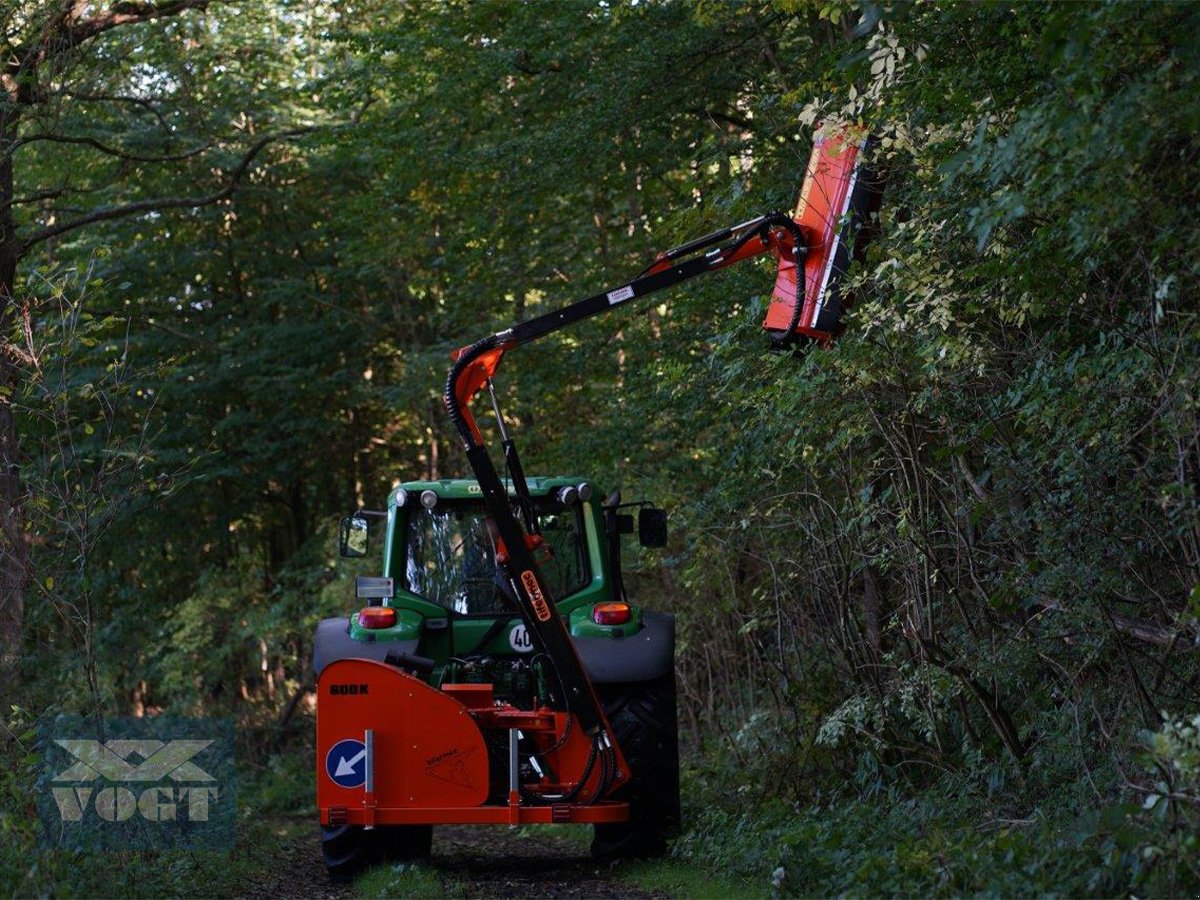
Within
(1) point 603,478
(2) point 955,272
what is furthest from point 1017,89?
(1) point 603,478

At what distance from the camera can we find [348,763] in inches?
316

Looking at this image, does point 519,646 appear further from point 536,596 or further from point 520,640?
point 536,596

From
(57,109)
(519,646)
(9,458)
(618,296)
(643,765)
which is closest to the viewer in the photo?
(618,296)

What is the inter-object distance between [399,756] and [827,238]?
3796mm

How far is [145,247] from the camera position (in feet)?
69.6

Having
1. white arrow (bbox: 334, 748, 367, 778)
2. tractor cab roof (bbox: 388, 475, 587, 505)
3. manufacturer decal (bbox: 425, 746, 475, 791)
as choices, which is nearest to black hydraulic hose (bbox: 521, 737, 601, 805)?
manufacturer decal (bbox: 425, 746, 475, 791)

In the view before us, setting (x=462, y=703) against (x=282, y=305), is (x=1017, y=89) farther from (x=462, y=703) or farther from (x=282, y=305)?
(x=282, y=305)

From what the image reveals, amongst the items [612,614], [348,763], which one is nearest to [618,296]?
[612,614]

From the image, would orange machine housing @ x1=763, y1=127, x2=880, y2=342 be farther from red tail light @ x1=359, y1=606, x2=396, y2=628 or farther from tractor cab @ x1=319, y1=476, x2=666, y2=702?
red tail light @ x1=359, y1=606, x2=396, y2=628

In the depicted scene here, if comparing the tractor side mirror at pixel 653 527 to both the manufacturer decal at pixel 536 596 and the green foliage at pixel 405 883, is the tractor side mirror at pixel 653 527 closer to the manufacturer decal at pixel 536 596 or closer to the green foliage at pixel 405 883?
the manufacturer decal at pixel 536 596

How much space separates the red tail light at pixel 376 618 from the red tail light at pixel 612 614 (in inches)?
50.6

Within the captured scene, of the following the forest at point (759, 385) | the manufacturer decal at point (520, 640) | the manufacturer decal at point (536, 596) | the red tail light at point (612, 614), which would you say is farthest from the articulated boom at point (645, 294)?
the manufacturer decal at point (520, 640)

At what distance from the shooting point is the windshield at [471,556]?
9.73 metres

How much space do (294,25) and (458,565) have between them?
39.5ft
